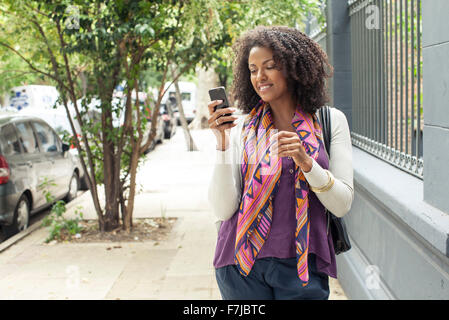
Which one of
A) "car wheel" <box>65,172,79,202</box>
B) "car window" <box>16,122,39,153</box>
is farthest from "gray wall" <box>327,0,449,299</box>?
"car wheel" <box>65,172,79,202</box>

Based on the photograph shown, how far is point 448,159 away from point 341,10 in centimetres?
359

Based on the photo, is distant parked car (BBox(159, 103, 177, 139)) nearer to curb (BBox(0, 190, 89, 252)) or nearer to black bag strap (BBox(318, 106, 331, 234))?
curb (BBox(0, 190, 89, 252))

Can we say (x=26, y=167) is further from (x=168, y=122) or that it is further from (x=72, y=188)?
(x=168, y=122)

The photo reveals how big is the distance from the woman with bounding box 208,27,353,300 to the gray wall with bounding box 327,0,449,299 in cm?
62

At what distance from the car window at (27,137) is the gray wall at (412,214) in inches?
198

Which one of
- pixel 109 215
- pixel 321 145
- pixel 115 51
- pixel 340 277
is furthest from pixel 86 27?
pixel 321 145

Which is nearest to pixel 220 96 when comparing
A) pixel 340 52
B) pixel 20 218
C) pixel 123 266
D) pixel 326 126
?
pixel 326 126

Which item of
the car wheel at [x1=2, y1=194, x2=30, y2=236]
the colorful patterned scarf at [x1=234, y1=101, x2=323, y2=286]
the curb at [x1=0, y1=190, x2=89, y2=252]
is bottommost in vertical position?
the curb at [x1=0, y1=190, x2=89, y2=252]

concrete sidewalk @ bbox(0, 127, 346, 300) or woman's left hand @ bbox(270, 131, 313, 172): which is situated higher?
woman's left hand @ bbox(270, 131, 313, 172)

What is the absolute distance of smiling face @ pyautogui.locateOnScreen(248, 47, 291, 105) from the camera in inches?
92.2

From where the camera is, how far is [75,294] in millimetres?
5242

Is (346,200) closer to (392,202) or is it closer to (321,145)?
(321,145)

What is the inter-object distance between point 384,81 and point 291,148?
2.84m

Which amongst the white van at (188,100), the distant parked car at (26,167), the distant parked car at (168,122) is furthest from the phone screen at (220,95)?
the white van at (188,100)
